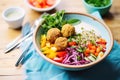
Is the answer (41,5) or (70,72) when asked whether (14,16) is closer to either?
(41,5)

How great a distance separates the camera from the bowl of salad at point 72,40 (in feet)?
2.87

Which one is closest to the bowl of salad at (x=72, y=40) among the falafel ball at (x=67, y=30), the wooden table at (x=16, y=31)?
the falafel ball at (x=67, y=30)

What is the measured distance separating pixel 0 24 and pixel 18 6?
139 mm

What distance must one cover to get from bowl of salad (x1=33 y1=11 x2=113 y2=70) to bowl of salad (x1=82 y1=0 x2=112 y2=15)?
5.5 inches

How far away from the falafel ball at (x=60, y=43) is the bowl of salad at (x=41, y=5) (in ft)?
1.00

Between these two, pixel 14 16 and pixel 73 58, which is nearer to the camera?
pixel 73 58

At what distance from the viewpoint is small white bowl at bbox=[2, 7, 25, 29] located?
3.57 feet

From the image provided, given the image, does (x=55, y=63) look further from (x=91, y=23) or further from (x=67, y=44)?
(x=91, y=23)

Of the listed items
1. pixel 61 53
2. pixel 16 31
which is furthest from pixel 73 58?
pixel 16 31

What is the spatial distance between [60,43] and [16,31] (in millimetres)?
286

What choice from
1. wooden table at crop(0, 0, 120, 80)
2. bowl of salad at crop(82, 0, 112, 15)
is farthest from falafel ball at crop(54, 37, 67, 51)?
bowl of salad at crop(82, 0, 112, 15)

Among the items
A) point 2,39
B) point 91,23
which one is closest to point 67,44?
point 91,23

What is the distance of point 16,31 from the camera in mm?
1110

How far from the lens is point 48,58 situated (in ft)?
2.82
